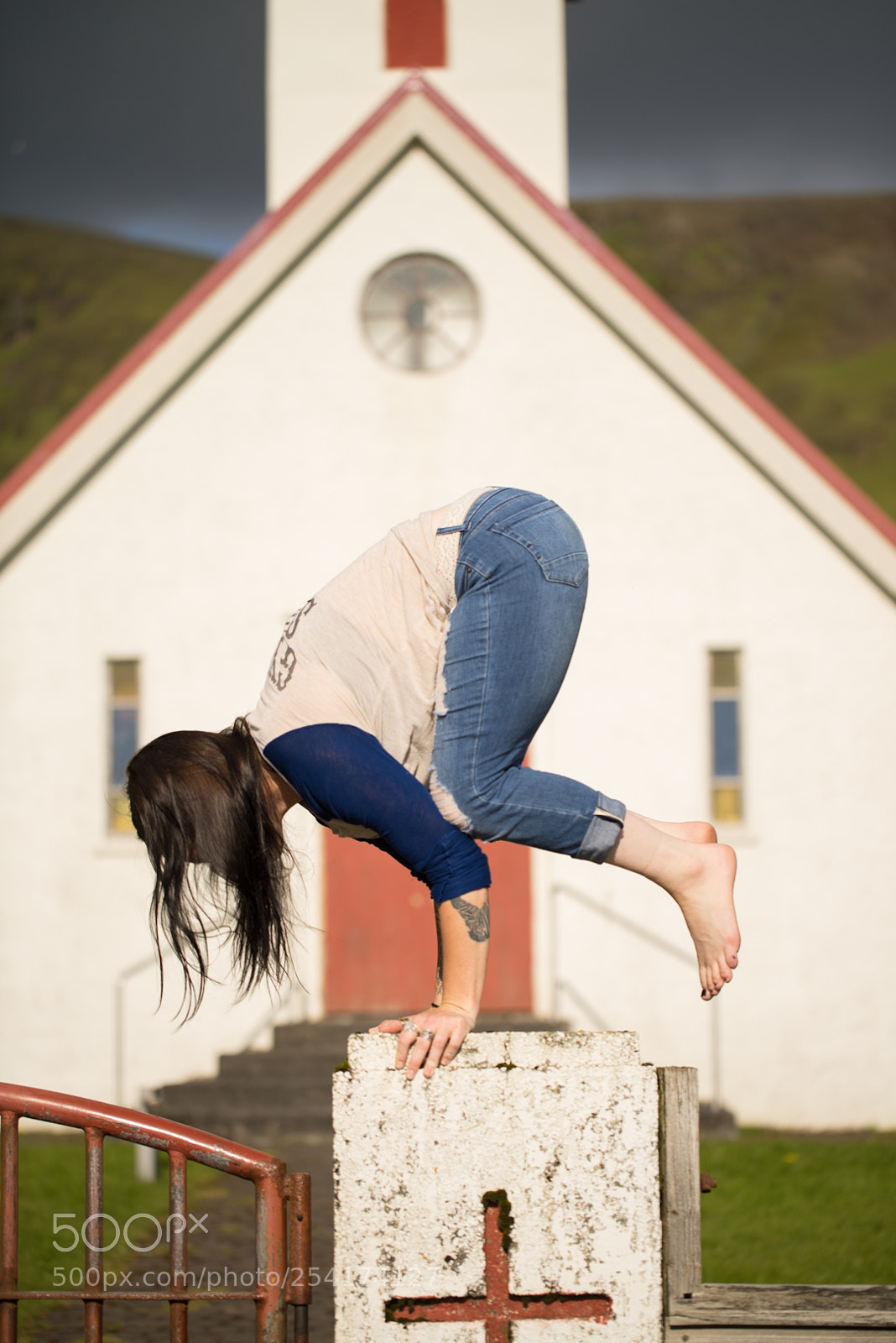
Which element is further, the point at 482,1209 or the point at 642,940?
the point at 642,940

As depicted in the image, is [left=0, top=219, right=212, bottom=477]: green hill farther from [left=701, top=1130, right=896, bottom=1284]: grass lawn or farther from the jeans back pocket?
the jeans back pocket

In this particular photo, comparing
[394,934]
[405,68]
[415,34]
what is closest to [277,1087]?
[394,934]

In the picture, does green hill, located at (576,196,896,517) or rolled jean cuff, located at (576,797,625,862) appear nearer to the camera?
rolled jean cuff, located at (576,797,625,862)

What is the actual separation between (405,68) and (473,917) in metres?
11.8

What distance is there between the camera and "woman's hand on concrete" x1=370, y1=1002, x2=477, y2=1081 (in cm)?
254

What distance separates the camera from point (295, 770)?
8.48 ft

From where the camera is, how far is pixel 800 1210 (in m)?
7.66

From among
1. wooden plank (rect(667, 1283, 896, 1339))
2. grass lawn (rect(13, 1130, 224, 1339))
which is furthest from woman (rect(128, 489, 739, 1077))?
grass lawn (rect(13, 1130, 224, 1339))

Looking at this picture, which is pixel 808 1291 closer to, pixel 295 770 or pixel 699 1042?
pixel 295 770

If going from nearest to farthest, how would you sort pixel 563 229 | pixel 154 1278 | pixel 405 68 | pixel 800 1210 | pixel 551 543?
pixel 551 543, pixel 154 1278, pixel 800 1210, pixel 563 229, pixel 405 68

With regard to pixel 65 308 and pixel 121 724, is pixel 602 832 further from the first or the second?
pixel 65 308

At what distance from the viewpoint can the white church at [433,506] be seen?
10.6 metres

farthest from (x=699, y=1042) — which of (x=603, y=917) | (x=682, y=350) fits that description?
(x=682, y=350)

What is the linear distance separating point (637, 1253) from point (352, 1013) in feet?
28.1
